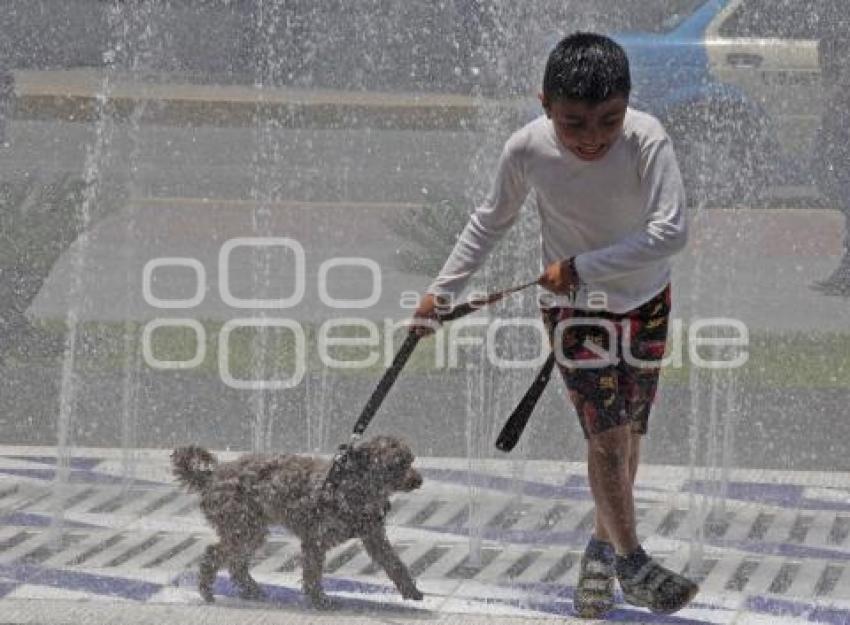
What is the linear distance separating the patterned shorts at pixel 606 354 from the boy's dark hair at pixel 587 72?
0.49 metres

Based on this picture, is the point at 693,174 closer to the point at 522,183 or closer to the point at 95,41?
the point at 95,41

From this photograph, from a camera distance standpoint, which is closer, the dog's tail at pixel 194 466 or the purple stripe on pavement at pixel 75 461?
the dog's tail at pixel 194 466

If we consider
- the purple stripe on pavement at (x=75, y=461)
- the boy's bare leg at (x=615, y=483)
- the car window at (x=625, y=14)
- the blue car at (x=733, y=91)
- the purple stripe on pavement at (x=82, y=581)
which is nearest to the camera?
the boy's bare leg at (x=615, y=483)

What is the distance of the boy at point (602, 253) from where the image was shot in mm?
A: 4262

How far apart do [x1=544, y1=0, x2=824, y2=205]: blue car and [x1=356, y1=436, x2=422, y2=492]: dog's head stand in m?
5.00

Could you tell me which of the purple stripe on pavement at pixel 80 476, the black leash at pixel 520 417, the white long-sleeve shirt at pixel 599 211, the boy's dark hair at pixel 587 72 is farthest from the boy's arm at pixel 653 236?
the purple stripe on pavement at pixel 80 476

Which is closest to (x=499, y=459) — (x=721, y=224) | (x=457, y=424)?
(x=457, y=424)

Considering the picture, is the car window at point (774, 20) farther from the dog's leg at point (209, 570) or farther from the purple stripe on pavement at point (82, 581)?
the dog's leg at point (209, 570)

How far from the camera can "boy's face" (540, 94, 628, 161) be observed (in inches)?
167

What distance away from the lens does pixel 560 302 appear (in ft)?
14.8

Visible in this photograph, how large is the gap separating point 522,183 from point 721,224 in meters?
5.61

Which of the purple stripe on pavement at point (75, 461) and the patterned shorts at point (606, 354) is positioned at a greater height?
the patterned shorts at point (606, 354)

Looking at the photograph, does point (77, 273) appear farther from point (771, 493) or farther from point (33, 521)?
point (771, 493)

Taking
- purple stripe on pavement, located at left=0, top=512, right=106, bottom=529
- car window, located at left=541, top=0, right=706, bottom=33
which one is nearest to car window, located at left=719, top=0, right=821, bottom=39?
car window, located at left=541, top=0, right=706, bottom=33
